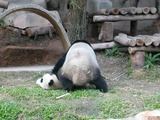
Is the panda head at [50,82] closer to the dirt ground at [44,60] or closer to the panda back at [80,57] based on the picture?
the panda back at [80,57]

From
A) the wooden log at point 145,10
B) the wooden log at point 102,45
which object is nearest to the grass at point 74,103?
the wooden log at point 102,45

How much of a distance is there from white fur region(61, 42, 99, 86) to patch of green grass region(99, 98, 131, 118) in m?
0.60

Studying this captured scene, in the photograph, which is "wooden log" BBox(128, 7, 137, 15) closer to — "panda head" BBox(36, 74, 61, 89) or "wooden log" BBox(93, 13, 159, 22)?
"wooden log" BBox(93, 13, 159, 22)

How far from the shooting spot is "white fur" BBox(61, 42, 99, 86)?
6.03 metres

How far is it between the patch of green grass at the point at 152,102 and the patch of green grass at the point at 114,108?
23 cm

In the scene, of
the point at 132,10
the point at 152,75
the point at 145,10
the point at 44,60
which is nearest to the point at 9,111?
the point at 152,75

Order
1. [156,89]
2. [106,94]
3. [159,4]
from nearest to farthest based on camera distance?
[106,94]
[156,89]
[159,4]

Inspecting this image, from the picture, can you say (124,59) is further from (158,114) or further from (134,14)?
(158,114)

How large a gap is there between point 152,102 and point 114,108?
55cm

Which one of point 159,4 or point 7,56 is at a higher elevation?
point 159,4

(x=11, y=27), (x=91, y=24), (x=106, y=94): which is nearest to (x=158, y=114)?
(x=106, y=94)

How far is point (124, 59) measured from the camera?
8359 millimetres

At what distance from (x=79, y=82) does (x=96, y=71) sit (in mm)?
285

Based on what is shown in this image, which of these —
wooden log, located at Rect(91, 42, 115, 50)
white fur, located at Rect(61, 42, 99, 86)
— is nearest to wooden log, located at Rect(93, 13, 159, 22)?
wooden log, located at Rect(91, 42, 115, 50)
